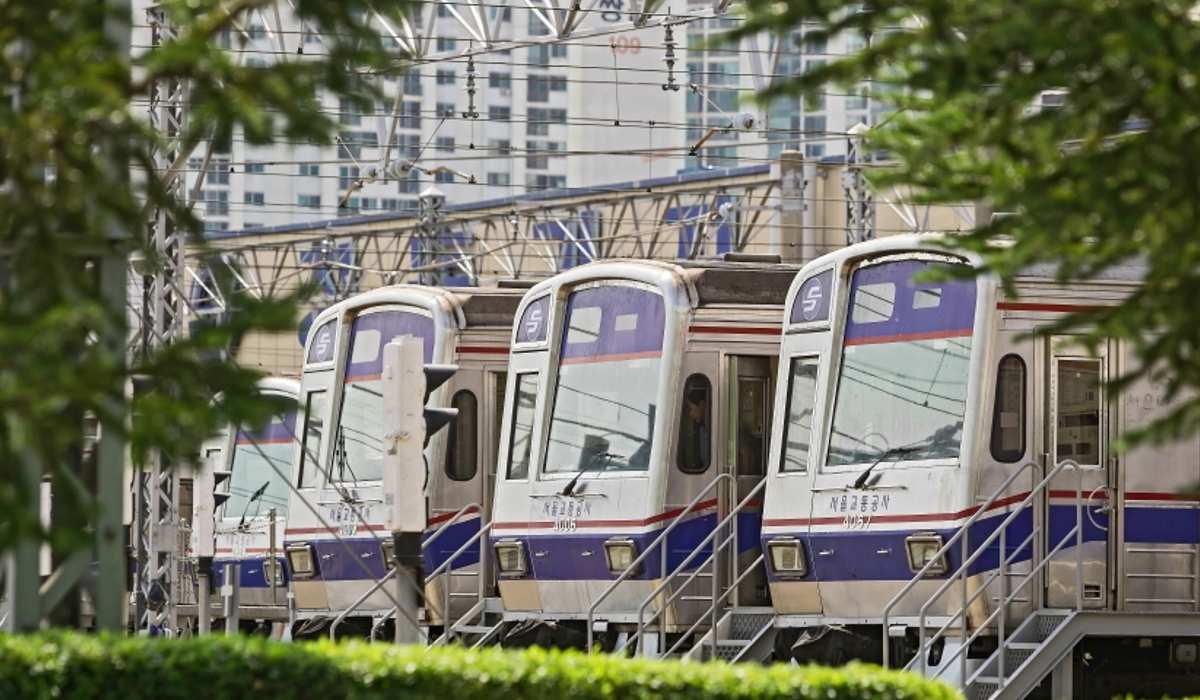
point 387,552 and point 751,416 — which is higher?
point 751,416

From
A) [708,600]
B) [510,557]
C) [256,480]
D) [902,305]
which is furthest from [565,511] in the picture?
[256,480]

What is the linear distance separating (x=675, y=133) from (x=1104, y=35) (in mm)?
93554

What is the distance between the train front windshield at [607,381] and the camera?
1894 centimetres

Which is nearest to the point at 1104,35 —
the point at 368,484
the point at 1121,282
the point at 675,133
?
the point at 1121,282

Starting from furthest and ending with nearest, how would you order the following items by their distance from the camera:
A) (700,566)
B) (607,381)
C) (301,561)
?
(301,561) < (607,381) < (700,566)

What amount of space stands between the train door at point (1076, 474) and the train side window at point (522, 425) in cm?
507

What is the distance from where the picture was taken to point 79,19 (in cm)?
796

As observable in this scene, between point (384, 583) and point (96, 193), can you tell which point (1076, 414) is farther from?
point (96, 193)

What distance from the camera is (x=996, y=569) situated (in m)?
16.3

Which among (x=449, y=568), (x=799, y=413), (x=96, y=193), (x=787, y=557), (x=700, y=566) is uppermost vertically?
(x=96, y=193)

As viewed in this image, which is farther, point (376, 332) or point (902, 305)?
point (376, 332)

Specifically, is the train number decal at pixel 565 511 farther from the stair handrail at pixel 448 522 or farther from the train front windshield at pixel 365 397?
the train front windshield at pixel 365 397

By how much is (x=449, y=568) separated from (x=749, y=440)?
3.53m

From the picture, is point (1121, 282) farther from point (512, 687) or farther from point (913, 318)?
point (512, 687)
